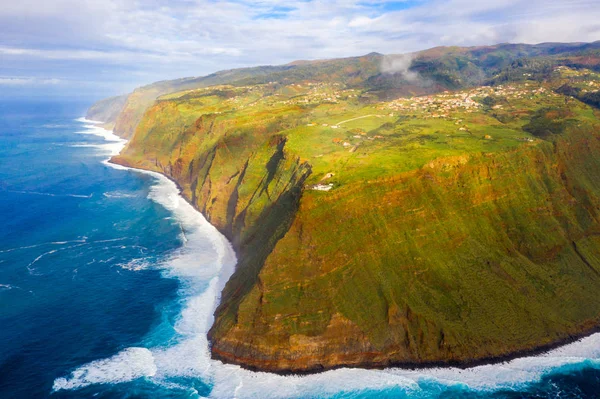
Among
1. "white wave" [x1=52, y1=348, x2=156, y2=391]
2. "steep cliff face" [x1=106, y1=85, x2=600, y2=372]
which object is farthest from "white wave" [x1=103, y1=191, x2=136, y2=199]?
"white wave" [x1=52, y1=348, x2=156, y2=391]

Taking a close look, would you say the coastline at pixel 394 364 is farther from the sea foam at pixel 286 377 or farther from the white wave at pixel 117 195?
the white wave at pixel 117 195

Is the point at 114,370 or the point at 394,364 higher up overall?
the point at 114,370

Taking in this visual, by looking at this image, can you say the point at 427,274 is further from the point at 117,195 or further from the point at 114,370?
the point at 117,195

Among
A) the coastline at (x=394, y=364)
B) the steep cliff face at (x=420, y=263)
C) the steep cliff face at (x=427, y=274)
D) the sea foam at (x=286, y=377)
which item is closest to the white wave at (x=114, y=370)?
the sea foam at (x=286, y=377)

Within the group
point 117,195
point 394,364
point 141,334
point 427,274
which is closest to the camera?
point 394,364

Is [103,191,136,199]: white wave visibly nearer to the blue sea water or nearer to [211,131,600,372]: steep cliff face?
the blue sea water

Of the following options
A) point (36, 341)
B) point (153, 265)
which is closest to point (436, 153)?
point (153, 265)

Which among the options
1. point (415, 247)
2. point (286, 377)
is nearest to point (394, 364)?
point (286, 377)

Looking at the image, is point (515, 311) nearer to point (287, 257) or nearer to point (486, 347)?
point (486, 347)

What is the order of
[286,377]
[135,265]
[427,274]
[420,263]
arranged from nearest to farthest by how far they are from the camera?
[286,377] < [427,274] < [420,263] < [135,265]
